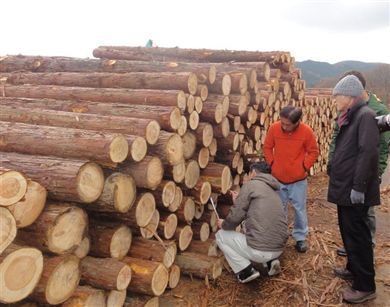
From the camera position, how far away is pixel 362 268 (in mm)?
4715

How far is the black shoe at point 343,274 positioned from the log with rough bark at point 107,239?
9.66 feet

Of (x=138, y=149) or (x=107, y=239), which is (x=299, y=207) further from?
(x=107, y=239)

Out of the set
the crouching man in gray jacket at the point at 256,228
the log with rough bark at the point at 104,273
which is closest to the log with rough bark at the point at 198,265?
the crouching man in gray jacket at the point at 256,228

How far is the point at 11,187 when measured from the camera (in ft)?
9.66

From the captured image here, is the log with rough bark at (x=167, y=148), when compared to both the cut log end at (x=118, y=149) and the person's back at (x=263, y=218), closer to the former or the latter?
the cut log end at (x=118, y=149)

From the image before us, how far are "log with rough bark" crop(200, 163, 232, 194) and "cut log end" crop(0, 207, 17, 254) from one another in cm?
322

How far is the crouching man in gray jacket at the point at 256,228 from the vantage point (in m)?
5.06

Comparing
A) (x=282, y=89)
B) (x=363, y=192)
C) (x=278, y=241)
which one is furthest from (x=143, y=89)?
(x=282, y=89)

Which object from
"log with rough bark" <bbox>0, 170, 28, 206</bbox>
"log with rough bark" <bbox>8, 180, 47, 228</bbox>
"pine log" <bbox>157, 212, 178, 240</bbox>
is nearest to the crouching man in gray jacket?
"pine log" <bbox>157, 212, 178, 240</bbox>

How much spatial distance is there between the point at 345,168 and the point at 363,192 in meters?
0.37

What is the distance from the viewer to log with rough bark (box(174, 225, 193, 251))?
5348 millimetres

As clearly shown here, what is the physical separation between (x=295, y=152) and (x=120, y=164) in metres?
3.01

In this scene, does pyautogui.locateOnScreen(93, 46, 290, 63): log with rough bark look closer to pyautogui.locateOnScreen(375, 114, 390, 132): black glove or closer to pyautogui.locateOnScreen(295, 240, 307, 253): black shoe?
pyautogui.locateOnScreen(295, 240, 307, 253): black shoe

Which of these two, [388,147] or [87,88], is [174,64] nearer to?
[87,88]
